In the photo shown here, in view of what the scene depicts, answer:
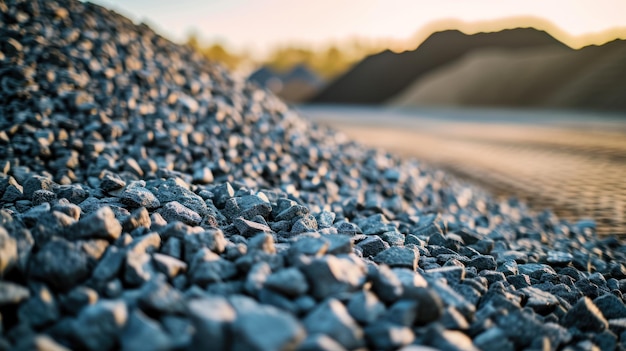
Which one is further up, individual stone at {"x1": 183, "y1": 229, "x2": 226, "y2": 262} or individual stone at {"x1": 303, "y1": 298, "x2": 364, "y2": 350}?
individual stone at {"x1": 183, "y1": 229, "x2": 226, "y2": 262}

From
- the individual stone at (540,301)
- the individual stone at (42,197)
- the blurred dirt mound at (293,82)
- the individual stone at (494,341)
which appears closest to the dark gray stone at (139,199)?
the individual stone at (42,197)

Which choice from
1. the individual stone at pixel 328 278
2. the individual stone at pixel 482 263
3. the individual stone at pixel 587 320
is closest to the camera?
the individual stone at pixel 328 278

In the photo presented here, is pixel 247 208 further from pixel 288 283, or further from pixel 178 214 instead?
pixel 288 283

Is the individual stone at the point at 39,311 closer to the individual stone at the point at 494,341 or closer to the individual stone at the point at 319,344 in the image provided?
the individual stone at the point at 319,344

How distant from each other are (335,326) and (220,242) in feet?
1.58

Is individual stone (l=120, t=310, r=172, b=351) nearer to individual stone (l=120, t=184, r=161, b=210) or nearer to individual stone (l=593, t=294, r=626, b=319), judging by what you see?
individual stone (l=120, t=184, r=161, b=210)

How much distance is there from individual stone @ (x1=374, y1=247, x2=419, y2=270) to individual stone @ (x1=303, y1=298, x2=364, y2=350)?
1.42 ft

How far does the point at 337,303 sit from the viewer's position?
36.1 inches

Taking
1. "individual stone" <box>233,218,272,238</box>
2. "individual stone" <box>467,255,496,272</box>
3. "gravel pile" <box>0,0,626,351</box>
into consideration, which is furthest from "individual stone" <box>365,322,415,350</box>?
"individual stone" <box>467,255,496,272</box>

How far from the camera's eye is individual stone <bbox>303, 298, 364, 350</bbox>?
2.79ft

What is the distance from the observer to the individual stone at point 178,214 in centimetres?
140

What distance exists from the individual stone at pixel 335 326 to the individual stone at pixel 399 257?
434 millimetres

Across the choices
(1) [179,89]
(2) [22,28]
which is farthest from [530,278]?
(2) [22,28]

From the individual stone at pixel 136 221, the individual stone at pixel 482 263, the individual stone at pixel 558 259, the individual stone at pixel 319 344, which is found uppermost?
the individual stone at pixel 136 221
